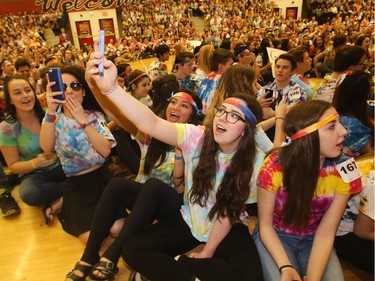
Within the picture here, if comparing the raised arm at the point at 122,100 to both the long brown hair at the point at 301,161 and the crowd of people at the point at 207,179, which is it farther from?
the long brown hair at the point at 301,161

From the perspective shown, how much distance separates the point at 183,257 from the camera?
1.67 metres

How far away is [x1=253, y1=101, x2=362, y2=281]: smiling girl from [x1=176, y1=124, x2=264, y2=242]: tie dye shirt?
10cm

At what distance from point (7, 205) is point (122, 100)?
2237 millimetres

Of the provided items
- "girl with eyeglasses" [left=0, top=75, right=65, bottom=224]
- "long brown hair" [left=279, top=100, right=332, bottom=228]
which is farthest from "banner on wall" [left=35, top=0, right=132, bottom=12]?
"long brown hair" [left=279, top=100, right=332, bottom=228]

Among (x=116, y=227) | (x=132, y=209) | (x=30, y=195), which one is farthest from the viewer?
(x=30, y=195)

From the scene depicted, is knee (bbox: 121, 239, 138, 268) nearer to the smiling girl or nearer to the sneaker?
the smiling girl

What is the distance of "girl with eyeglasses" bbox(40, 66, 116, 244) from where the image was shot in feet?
6.79

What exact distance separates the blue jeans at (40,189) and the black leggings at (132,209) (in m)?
1.00

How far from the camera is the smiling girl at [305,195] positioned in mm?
1487

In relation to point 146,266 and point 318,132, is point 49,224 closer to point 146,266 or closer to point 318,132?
point 146,266

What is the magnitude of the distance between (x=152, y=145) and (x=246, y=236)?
943 mm

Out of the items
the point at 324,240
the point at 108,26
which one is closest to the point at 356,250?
the point at 324,240

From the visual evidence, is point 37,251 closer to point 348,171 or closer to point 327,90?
point 348,171

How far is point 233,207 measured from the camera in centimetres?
162
